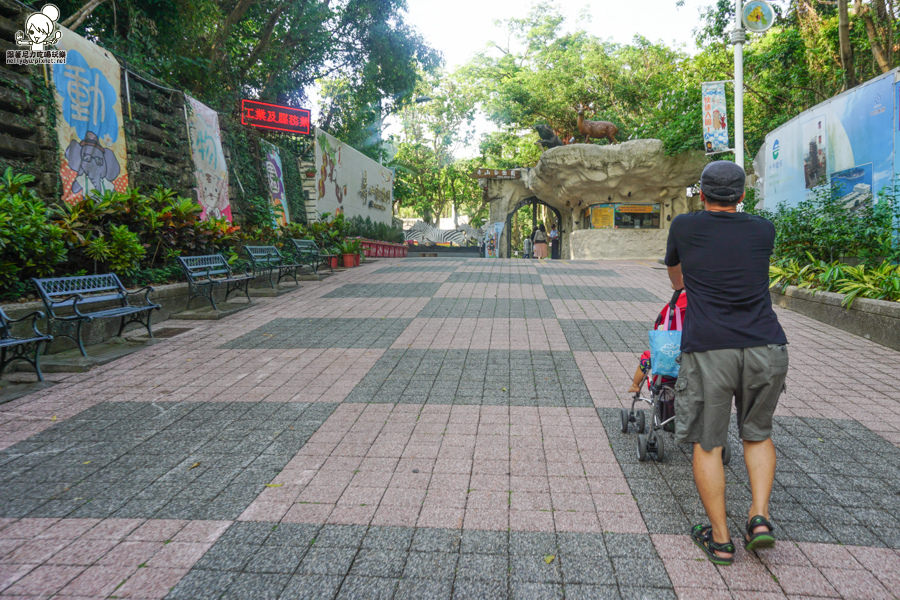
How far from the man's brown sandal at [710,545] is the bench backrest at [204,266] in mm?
7459

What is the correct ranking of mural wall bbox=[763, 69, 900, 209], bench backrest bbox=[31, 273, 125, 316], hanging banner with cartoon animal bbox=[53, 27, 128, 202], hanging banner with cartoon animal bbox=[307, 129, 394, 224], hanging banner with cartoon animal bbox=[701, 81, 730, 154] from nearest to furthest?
bench backrest bbox=[31, 273, 125, 316] → hanging banner with cartoon animal bbox=[53, 27, 128, 202] → mural wall bbox=[763, 69, 900, 209] → hanging banner with cartoon animal bbox=[701, 81, 730, 154] → hanging banner with cartoon animal bbox=[307, 129, 394, 224]

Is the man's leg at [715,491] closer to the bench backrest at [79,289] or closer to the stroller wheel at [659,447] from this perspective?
the stroller wheel at [659,447]

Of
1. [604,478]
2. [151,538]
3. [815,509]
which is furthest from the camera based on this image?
[604,478]

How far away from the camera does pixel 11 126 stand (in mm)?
7039

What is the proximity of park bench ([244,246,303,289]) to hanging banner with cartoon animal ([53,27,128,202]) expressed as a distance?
2.36 m

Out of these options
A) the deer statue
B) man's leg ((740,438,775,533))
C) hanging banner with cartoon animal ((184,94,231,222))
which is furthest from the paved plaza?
the deer statue

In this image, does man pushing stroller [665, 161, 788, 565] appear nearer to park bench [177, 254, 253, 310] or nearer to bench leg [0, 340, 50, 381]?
bench leg [0, 340, 50, 381]

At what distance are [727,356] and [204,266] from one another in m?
7.91

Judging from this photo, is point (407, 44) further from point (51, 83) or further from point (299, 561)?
point (299, 561)

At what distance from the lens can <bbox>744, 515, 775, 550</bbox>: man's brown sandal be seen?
2408 millimetres

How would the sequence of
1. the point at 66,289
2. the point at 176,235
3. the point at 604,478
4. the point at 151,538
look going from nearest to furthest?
1. the point at 151,538
2. the point at 604,478
3. the point at 66,289
4. the point at 176,235

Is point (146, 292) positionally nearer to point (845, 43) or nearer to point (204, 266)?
point (204, 266)

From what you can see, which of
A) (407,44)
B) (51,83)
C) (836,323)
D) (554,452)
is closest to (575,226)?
(407,44)

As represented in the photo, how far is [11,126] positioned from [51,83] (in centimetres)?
101
